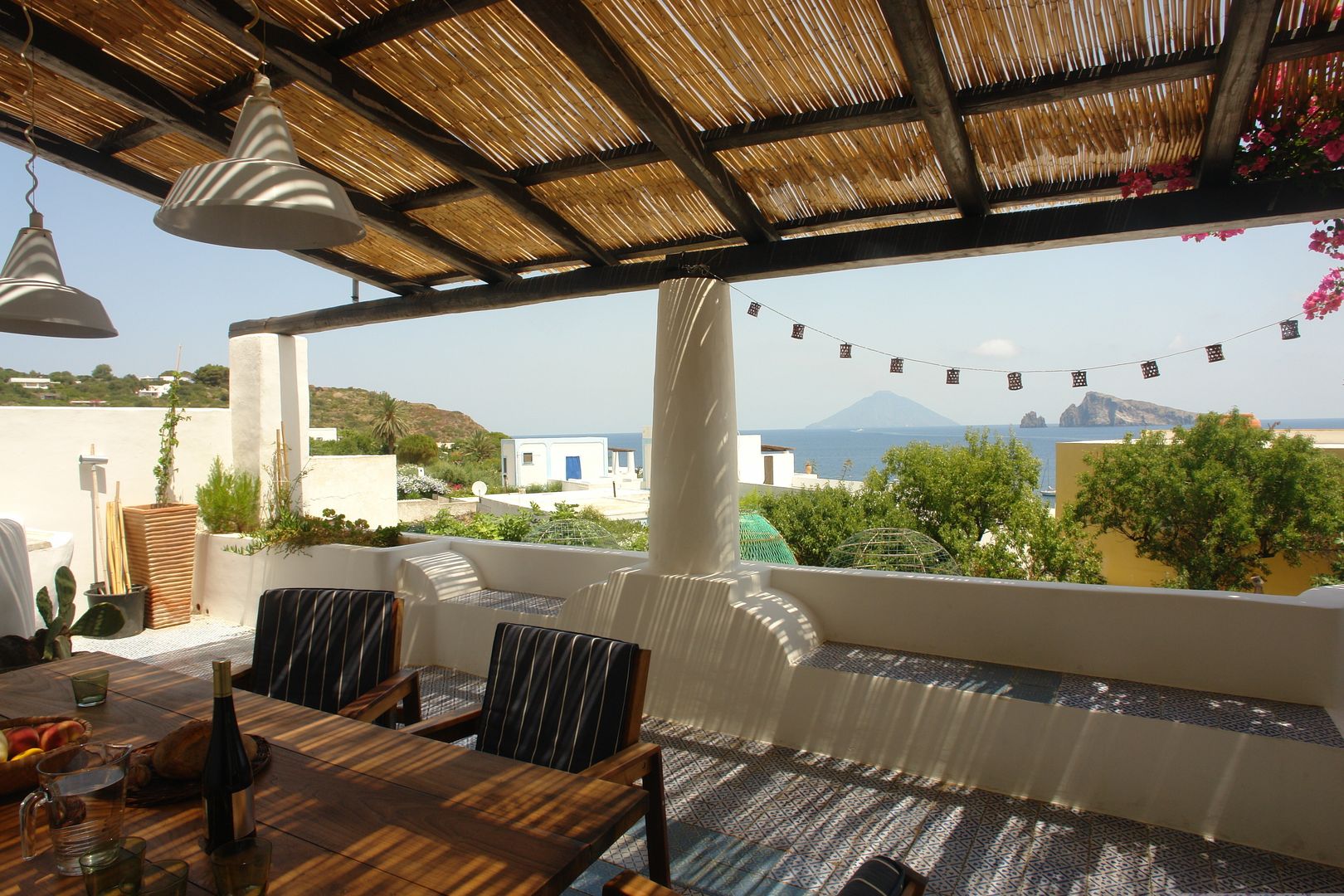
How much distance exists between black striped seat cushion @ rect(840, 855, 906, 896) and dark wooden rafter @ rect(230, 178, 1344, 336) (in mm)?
2776

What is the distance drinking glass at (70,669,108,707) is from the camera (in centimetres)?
190

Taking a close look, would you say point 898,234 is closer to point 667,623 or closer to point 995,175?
point 995,175

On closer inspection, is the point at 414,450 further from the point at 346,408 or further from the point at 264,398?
the point at 264,398

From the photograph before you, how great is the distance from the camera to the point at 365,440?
2284cm

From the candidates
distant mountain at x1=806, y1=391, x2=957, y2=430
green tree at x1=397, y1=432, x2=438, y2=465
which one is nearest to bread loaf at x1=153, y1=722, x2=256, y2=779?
green tree at x1=397, y1=432, x2=438, y2=465

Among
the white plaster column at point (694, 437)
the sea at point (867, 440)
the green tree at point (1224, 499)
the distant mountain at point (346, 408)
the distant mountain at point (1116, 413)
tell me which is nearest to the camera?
the white plaster column at point (694, 437)

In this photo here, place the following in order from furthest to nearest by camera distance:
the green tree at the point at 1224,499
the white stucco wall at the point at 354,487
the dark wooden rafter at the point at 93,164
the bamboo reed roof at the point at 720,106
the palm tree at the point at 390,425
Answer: the palm tree at the point at 390,425 → the green tree at the point at 1224,499 → the white stucco wall at the point at 354,487 → the dark wooden rafter at the point at 93,164 → the bamboo reed roof at the point at 720,106

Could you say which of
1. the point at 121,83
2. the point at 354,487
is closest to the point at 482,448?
the point at 354,487

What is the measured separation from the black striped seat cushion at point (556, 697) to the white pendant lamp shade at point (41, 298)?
4.62 feet

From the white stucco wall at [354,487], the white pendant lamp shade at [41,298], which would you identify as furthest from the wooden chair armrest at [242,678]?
the white stucco wall at [354,487]

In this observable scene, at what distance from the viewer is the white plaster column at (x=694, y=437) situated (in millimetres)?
3844

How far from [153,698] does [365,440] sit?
22.3m

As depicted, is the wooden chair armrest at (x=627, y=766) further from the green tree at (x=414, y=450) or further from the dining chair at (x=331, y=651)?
the green tree at (x=414, y=450)

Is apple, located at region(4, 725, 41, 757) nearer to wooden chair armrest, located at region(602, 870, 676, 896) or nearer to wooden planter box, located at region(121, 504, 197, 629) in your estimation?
wooden chair armrest, located at region(602, 870, 676, 896)
